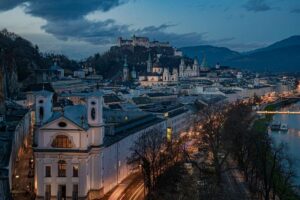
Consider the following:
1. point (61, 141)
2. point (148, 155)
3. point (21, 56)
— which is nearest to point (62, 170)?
point (61, 141)

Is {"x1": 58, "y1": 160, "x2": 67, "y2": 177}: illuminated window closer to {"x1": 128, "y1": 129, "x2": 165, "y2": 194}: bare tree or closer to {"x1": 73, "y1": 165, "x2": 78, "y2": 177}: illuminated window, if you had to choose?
{"x1": 73, "y1": 165, "x2": 78, "y2": 177}: illuminated window

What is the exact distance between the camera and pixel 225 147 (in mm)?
39688

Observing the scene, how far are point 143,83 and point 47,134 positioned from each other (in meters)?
86.5

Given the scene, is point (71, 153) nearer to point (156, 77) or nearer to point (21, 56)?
point (21, 56)

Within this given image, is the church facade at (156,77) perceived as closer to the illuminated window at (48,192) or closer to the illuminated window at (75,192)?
the illuminated window at (75,192)

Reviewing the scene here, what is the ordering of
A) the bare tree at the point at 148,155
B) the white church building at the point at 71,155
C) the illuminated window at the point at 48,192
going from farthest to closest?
the bare tree at the point at 148,155 < the white church building at the point at 71,155 < the illuminated window at the point at 48,192

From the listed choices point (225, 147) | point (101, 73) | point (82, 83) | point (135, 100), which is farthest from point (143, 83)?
point (225, 147)

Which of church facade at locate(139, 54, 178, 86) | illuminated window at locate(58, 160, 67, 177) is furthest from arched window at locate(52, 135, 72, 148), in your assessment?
church facade at locate(139, 54, 178, 86)

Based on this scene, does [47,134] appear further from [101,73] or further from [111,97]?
[101,73]

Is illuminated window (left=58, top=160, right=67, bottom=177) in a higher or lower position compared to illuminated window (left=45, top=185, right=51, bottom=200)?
higher

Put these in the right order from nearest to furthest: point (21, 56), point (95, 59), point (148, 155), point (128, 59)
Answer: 1. point (148, 155)
2. point (21, 56)
3. point (95, 59)
4. point (128, 59)

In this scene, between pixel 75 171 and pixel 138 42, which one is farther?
pixel 138 42

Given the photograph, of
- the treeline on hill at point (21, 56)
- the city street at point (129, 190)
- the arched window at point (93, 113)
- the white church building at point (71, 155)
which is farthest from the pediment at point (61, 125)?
the treeline on hill at point (21, 56)

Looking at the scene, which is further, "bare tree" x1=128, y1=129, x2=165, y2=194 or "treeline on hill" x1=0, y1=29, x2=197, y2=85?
"treeline on hill" x1=0, y1=29, x2=197, y2=85
